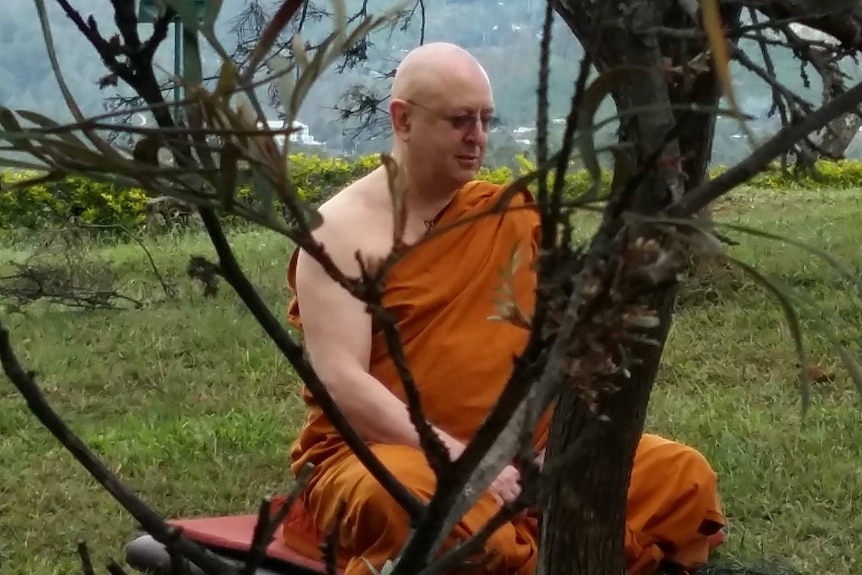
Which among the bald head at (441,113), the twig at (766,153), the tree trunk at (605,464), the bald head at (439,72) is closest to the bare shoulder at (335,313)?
the bald head at (441,113)

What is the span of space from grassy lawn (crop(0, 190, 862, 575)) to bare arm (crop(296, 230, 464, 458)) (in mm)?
959

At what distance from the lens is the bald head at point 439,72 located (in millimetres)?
2412

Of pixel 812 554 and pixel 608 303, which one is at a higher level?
pixel 608 303

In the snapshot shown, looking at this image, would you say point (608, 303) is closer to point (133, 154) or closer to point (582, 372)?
point (582, 372)

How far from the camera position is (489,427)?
0.56m

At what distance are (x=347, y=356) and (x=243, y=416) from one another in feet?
6.24

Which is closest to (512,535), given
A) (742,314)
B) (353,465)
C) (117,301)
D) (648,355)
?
(353,465)

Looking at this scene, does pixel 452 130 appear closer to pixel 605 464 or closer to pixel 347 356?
pixel 347 356

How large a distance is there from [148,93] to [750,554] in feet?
9.16

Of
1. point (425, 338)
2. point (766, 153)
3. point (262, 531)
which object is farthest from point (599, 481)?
point (766, 153)

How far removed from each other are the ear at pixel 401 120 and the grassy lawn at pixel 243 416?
1367 mm

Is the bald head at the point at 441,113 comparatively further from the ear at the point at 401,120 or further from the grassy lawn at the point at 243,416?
the grassy lawn at the point at 243,416

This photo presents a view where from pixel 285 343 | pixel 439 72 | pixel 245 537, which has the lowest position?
pixel 245 537

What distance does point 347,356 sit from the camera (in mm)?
2516
